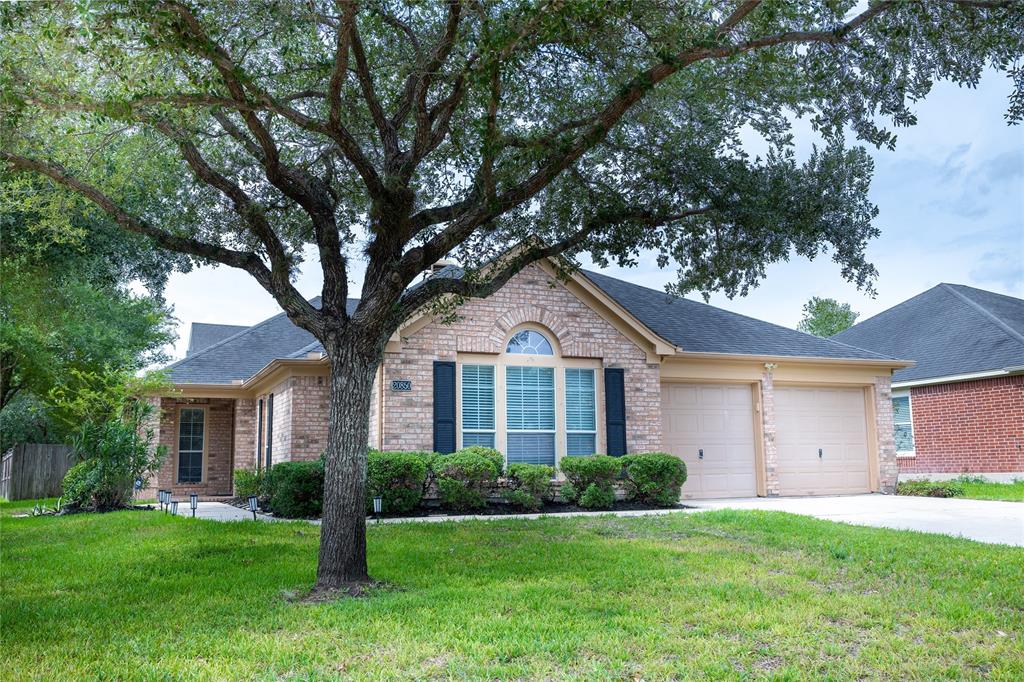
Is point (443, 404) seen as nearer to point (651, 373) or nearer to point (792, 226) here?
point (651, 373)

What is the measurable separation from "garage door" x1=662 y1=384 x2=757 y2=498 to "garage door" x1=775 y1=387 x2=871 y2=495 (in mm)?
789

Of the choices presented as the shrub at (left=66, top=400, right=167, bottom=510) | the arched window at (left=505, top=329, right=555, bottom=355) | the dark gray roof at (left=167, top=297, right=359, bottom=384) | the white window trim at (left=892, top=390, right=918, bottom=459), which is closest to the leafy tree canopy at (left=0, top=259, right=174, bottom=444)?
the dark gray roof at (left=167, top=297, right=359, bottom=384)

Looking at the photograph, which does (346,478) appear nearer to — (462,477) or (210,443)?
(462,477)

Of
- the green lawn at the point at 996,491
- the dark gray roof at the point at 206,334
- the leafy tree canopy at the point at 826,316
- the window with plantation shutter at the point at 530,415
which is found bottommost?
the green lawn at the point at 996,491

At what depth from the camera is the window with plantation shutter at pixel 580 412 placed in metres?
14.6

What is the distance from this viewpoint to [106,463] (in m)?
14.1

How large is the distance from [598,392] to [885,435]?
714 centimetres

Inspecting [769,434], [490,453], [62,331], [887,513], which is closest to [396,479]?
[490,453]

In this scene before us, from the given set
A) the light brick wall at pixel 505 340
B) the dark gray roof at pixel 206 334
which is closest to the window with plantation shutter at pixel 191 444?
the dark gray roof at pixel 206 334

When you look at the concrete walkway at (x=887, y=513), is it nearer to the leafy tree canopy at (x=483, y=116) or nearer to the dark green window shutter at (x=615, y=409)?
the dark green window shutter at (x=615, y=409)

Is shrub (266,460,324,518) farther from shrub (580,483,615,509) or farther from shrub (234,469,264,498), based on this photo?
shrub (580,483,615,509)

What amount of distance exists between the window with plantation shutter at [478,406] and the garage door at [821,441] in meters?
6.56

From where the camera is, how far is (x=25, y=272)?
18.3m

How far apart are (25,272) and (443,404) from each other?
37.8 feet
